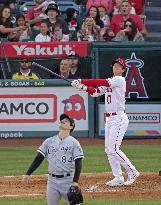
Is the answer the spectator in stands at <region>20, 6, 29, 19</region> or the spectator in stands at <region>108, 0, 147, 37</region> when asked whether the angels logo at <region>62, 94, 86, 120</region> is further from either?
the spectator in stands at <region>20, 6, 29, 19</region>

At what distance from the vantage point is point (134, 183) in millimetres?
13398

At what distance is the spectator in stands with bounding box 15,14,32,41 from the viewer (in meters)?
20.5

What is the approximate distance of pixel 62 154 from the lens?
947cm

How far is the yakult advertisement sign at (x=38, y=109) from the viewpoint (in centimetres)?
1981

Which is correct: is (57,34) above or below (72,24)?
below

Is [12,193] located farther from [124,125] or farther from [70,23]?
[70,23]

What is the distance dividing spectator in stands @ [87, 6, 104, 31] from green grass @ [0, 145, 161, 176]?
3.70m

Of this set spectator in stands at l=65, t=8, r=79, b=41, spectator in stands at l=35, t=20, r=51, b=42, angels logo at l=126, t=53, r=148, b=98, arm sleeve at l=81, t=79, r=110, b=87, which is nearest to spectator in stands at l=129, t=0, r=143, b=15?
spectator in stands at l=65, t=8, r=79, b=41

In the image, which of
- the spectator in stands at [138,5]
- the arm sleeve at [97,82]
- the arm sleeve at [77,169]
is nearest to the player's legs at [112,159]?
the arm sleeve at [97,82]

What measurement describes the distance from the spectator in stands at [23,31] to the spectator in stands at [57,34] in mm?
689

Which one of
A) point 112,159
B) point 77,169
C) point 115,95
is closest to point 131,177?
point 112,159

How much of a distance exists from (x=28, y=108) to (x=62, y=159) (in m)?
10.4

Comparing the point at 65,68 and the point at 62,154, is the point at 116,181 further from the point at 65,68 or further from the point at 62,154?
the point at 65,68

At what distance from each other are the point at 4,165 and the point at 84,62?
201 inches
